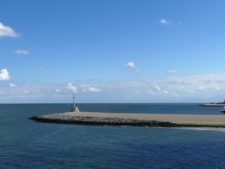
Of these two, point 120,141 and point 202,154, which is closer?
point 202,154

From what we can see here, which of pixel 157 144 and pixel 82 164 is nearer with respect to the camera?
pixel 82 164

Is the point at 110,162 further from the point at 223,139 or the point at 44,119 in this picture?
the point at 44,119

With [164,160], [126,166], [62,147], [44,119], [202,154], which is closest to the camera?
[126,166]

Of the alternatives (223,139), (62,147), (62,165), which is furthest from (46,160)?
(223,139)

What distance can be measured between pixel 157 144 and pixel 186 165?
44.7 ft

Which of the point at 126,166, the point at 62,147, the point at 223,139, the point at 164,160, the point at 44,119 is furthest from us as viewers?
the point at 44,119

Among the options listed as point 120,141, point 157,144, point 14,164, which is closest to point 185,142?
point 157,144

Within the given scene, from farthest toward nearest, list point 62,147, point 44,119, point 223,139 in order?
point 44,119
point 223,139
point 62,147

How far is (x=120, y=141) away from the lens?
51750mm

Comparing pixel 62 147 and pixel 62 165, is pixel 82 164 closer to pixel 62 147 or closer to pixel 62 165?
pixel 62 165

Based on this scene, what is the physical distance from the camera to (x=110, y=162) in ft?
119

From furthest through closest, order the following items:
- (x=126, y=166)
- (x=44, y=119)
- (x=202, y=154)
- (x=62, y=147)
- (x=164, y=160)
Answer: (x=44, y=119)
(x=62, y=147)
(x=202, y=154)
(x=164, y=160)
(x=126, y=166)

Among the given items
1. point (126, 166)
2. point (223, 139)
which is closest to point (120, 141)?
point (223, 139)

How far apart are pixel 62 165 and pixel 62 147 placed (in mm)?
12236
